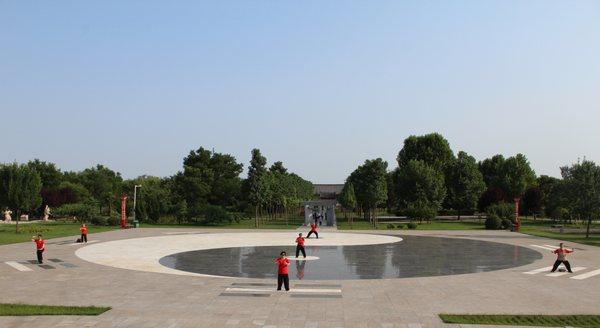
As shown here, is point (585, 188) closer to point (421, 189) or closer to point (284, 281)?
point (421, 189)

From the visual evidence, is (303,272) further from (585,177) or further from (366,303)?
(585,177)

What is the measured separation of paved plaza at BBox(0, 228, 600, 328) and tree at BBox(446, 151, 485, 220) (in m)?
46.4

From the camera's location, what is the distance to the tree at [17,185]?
156ft

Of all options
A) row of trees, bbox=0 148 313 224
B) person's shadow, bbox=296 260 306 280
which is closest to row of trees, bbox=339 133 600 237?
row of trees, bbox=0 148 313 224

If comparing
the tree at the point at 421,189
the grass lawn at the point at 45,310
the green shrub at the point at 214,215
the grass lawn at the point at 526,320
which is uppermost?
the tree at the point at 421,189

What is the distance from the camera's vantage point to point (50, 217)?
A: 8750cm

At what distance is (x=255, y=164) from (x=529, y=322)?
64.4m

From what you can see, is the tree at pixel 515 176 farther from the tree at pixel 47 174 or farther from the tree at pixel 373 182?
the tree at pixel 47 174

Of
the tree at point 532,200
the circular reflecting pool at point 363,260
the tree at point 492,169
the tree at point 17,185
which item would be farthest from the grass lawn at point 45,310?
the tree at point 492,169

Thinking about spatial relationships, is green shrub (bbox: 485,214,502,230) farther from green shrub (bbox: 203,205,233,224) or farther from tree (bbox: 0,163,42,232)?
tree (bbox: 0,163,42,232)

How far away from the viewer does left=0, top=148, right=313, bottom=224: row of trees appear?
48.7 m

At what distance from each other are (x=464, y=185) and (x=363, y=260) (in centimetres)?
5587

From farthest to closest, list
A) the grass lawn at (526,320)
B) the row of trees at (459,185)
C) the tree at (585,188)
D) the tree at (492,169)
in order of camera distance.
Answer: the tree at (492,169) < the row of trees at (459,185) < the tree at (585,188) < the grass lawn at (526,320)

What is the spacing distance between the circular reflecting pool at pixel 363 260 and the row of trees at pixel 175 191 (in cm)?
2579
